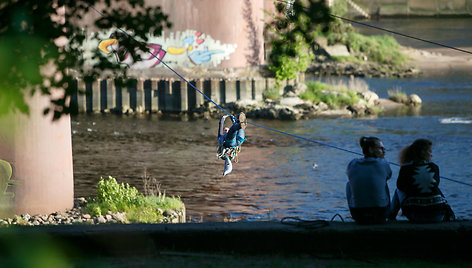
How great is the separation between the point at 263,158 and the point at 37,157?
12.4 metres

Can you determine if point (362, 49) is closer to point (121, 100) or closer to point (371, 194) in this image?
point (121, 100)

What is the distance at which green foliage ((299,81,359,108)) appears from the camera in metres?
38.1

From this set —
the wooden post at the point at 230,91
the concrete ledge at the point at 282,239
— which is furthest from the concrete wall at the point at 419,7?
the concrete ledge at the point at 282,239

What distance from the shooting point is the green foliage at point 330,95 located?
3806 centimetres

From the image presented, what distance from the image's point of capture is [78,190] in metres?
20.3

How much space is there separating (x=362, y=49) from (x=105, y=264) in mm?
53728

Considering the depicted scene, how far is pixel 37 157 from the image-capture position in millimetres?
14758

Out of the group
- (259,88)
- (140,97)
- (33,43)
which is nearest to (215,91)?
(259,88)

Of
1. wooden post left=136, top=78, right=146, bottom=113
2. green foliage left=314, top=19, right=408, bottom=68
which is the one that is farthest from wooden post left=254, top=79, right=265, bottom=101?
green foliage left=314, top=19, right=408, bottom=68

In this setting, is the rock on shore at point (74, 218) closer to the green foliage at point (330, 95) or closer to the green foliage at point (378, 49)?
the green foliage at point (330, 95)

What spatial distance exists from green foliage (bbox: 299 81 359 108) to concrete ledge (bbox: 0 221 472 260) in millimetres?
27771

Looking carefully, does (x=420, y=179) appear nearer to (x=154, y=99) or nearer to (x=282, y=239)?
(x=282, y=239)

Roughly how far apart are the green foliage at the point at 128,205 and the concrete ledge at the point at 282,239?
3.94m

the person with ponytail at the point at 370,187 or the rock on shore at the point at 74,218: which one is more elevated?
the person with ponytail at the point at 370,187
